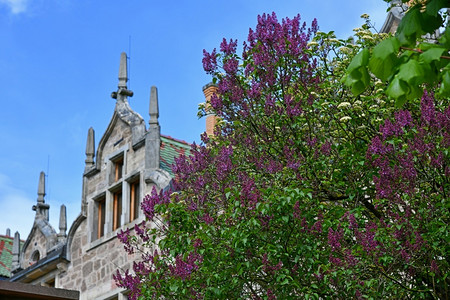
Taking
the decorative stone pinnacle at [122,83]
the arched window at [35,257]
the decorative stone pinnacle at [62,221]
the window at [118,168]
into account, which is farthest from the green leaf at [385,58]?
the arched window at [35,257]

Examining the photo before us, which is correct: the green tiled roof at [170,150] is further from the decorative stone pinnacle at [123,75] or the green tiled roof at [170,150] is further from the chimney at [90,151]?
the chimney at [90,151]

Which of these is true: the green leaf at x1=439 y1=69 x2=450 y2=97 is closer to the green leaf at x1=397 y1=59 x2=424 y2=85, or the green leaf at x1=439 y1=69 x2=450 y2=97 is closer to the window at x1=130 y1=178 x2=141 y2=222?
the green leaf at x1=397 y1=59 x2=424 y2=85

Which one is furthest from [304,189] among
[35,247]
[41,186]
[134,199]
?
[41,186]

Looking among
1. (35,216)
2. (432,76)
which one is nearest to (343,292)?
(432,76)

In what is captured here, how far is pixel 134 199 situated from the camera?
826 inches

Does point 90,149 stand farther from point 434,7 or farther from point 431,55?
point 431,55

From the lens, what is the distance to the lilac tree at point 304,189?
973cm

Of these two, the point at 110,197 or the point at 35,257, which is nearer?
the point at 110,197

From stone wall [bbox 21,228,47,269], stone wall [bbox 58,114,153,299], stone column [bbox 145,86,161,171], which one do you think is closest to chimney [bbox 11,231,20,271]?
stone wall [bbox 21,228,47,269]

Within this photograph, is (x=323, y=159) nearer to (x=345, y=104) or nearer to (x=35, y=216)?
(x=345, y=104)

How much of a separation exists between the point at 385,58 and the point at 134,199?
54.7 ft

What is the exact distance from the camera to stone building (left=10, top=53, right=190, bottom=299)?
2055cm

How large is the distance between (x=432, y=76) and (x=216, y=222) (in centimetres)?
705

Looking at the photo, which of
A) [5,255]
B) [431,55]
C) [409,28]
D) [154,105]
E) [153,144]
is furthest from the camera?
[5,255]
